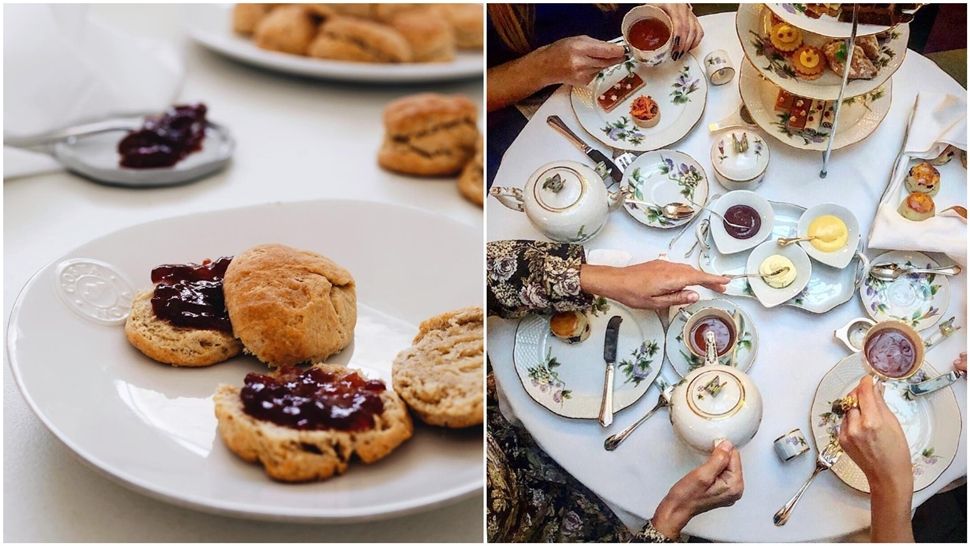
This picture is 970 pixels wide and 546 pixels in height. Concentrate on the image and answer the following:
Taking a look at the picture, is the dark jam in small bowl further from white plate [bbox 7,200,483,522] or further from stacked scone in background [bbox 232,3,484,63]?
stacked scone in background [bbox 232,3,484,63]

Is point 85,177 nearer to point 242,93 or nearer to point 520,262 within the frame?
point 242,93

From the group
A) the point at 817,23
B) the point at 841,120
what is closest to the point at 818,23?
the point at 817,23

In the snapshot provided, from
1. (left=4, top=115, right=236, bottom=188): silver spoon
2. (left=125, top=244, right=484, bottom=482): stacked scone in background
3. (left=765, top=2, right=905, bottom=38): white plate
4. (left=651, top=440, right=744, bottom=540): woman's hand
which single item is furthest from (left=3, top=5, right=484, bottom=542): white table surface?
(left=765, top=2, right=905, bottom=38): white plate

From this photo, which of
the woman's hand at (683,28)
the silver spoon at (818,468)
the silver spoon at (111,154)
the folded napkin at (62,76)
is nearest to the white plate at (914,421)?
the silver spoon at (818,468)

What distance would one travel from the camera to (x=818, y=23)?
3.87 feet

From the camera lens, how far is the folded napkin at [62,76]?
1765 mm

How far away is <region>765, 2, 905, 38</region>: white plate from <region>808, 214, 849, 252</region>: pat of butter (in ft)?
0.79

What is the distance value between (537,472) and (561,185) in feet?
1.22

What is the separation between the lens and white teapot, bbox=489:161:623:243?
3.77 ft

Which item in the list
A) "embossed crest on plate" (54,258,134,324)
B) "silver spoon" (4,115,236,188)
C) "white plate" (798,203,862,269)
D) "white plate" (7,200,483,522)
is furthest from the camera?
"silver spoon" (4,115,236,188)

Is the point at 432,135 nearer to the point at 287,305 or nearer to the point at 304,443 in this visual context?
the point at 287,305

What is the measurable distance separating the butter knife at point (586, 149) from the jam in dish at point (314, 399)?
0.41m

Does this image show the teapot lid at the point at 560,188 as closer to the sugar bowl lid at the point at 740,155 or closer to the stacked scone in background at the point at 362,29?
the sugar bowl lid at the point at 740,155

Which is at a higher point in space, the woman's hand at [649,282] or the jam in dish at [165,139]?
the woman's hand at [649,282]
